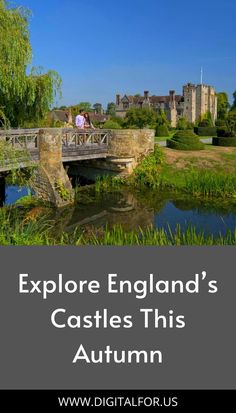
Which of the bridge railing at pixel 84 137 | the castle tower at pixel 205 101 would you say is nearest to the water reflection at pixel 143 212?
the bridge railing at pixel 84 137

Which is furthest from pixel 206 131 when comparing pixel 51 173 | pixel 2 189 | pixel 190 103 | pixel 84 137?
pixel 190 103

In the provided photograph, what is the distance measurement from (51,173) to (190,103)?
57181 millimetres

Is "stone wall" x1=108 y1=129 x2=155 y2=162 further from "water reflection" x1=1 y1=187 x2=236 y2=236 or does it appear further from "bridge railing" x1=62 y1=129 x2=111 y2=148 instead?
"water reflection" x1=1 y1=187 x2=236 y2=236

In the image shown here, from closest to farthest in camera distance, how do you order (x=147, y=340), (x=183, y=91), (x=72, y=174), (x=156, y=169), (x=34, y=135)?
(x=147, y=340), (x=34, y=135), (x=156, y=169), (x=72, y=174), (x=183, y=91)

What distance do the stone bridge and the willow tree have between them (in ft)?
5.09

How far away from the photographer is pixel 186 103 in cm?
6925

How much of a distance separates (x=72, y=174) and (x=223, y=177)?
7.04 meters

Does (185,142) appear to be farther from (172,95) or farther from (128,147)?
(172,95)

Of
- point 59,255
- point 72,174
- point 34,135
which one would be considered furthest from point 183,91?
point 59,255

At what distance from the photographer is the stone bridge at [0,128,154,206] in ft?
48.4

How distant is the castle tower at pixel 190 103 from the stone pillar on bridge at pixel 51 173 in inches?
2199

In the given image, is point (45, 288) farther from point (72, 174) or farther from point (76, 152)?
point (72, 174)

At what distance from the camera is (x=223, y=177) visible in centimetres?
1691

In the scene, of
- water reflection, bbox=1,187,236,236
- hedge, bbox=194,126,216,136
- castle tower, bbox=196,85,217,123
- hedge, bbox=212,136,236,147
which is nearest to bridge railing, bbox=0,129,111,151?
water reflection, bbox=1,187,236,236
